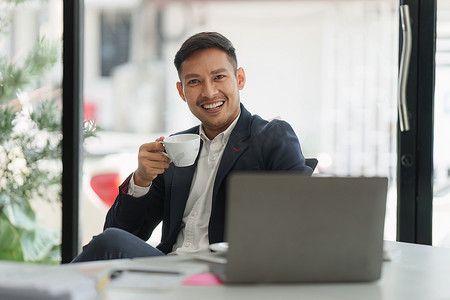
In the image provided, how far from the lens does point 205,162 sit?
198 cm

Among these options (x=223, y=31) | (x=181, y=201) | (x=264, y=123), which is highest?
(x=223, y=31)

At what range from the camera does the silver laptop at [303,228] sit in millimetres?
998

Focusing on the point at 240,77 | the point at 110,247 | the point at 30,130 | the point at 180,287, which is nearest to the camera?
the point at 180,287

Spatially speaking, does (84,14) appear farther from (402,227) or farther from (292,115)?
(402,227)

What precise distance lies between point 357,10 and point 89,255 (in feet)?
5.83

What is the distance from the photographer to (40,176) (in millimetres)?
2875

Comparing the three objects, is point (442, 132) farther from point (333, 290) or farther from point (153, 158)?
point (333, 290)

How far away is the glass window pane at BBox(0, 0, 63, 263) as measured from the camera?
2.86 meters

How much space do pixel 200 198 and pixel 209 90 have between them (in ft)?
1.21

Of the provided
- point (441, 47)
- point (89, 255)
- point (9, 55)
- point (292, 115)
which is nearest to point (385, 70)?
point (441, 47)

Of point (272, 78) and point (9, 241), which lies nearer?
point (272, 78)

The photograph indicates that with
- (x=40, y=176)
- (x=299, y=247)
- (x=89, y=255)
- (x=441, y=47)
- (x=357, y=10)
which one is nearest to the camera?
(x=299, y=247)

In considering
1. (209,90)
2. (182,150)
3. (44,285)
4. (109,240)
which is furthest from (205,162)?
(44,285)

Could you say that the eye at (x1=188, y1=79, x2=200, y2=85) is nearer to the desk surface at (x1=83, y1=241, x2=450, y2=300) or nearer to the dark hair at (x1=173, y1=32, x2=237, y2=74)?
the dark hair at (x1=173, y1=32, x2=237, y2=74)
